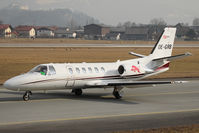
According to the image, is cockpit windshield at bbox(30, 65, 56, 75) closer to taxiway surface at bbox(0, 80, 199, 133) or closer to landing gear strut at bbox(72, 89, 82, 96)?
taxiway surface at bbox(0, 80, 199, 133)

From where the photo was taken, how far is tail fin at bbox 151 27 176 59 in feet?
90.6

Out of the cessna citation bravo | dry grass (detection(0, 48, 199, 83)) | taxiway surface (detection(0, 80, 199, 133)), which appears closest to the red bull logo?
the cessna citation bravo

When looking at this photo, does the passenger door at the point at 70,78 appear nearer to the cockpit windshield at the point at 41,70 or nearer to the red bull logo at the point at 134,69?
the cockpit windshield at the point at 41,70

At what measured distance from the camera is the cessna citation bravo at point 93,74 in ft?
71.1

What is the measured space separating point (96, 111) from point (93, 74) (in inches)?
198

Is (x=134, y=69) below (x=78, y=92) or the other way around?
the other way around

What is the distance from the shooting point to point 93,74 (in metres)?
24.2

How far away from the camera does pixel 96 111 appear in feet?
63.9

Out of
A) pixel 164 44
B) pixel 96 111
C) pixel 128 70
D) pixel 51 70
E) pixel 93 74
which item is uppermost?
pixel 164 44

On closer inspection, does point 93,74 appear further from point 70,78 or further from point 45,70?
point 45,70

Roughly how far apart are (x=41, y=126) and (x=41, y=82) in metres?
6.26

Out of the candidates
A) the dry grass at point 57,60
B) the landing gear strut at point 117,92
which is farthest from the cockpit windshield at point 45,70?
the dry grass at point 57,60

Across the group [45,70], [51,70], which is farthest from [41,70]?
[51,70]

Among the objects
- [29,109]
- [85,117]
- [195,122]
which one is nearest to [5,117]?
[29,109]
